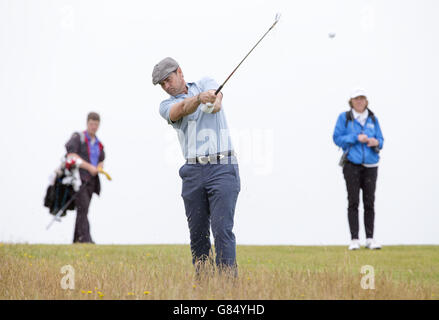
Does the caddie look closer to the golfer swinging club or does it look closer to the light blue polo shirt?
the golfer swinging club

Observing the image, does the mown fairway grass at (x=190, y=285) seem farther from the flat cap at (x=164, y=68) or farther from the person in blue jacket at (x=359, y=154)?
the person in blue jacket at (x=359, y=154)

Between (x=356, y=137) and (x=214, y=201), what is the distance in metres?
6.43

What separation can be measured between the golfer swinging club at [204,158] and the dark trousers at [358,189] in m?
6.09

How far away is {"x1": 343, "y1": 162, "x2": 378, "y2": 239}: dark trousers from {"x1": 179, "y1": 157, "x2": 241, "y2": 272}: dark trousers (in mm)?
6067

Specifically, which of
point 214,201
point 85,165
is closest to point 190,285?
point 214,201

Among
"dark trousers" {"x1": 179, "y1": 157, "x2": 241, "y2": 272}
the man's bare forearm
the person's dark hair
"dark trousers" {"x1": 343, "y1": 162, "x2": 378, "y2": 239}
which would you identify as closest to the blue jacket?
"dark trousers" {"x1": 343, "y1": 162, "x2": 378, "y2": 239}

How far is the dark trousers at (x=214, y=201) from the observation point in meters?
5.66

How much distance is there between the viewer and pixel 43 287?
5867 mm

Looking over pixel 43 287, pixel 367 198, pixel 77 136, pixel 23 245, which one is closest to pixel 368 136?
pixel 367 198

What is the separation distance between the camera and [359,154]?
1149cm

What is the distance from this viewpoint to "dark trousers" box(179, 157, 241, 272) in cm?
566

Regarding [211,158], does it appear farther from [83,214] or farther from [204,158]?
[83,214]

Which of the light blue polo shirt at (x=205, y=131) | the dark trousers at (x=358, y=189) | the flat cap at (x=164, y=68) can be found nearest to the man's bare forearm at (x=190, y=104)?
the light blue polo shirt at (x=205, y=131)
